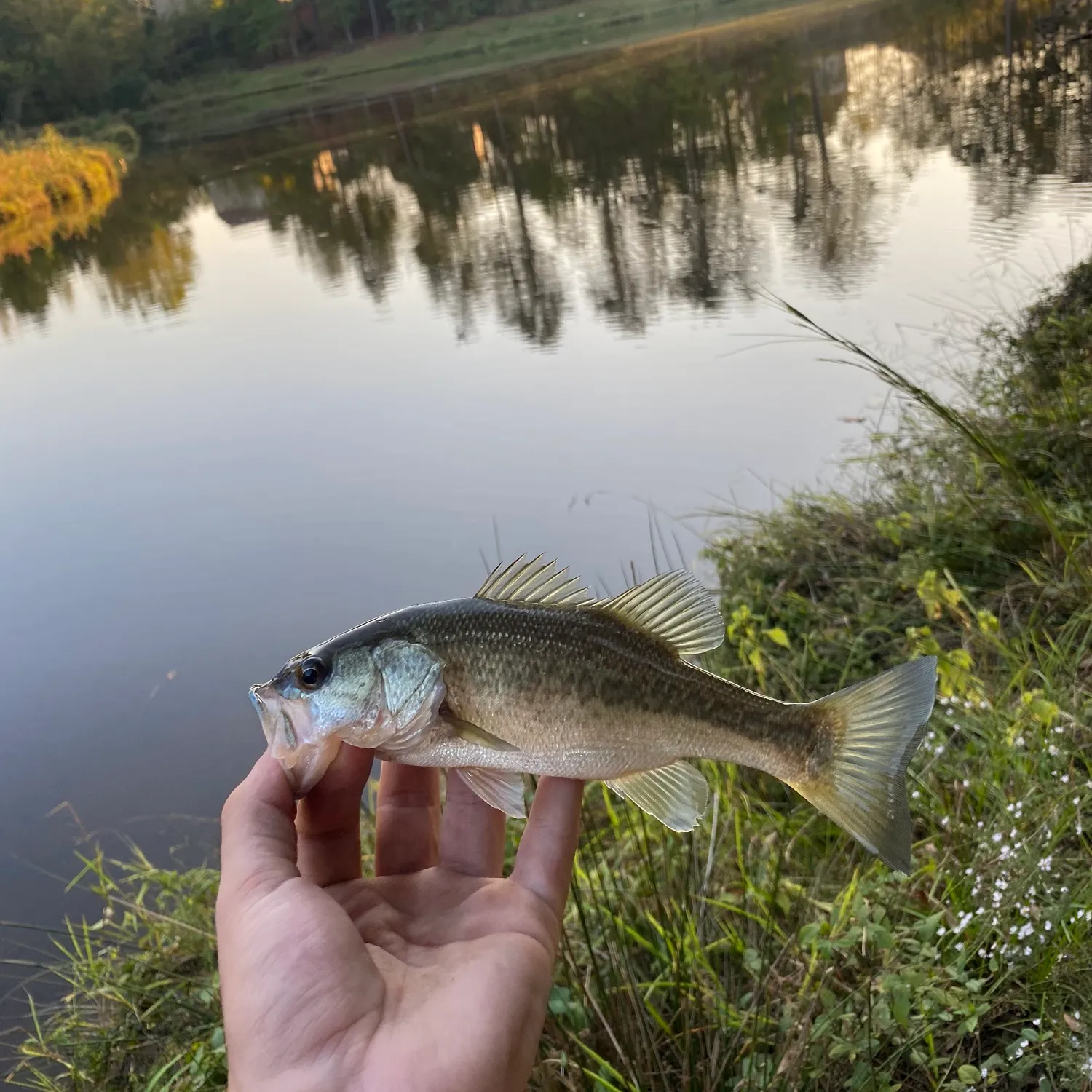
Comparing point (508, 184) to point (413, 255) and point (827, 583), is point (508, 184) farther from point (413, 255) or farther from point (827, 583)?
point (827, 583)

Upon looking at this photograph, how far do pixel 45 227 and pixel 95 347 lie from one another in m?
10.4

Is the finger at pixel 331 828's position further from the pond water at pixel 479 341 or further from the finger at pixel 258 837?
the pond water at pixel 479 341

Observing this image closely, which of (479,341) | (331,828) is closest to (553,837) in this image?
(331,828)

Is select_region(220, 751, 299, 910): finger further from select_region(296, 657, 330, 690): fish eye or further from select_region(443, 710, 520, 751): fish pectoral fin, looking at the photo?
select_region(443, 710, 520, 751): fish pectoral fin

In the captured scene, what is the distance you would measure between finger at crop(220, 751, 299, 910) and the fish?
0.18 feet

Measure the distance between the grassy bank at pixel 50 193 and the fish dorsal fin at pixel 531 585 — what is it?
1936cm

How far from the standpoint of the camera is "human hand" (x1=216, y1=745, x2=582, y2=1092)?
1.71 m

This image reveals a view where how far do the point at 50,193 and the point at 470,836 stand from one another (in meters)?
25.6

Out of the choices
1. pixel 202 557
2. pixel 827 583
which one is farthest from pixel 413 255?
pixel 827 583

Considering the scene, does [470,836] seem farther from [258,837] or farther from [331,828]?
[258,837]

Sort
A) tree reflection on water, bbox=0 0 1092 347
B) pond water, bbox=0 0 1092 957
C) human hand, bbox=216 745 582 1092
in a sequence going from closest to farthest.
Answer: human hand, bbox=216 745 582 1092 < pond water, bbox=0 0 1092 957 < tree reflection on water, bbox=0 0 1092 347

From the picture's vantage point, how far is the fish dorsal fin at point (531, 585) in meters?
2.10

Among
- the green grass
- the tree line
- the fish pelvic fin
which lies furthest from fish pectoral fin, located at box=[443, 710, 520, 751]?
the tree line

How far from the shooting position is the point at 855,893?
2.78 metres
